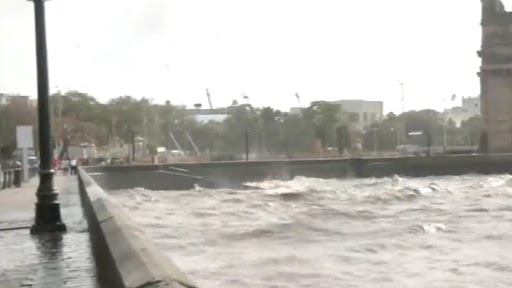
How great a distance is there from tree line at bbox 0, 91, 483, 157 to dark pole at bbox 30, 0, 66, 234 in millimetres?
65510

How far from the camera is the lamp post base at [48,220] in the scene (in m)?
13.3

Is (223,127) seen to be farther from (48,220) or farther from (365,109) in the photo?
(48,220)

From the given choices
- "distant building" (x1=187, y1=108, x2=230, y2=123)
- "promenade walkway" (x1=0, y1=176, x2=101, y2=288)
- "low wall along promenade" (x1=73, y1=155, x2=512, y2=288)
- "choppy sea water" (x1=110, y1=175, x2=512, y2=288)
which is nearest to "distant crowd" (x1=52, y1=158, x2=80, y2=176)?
"low wall along promenade" (x1=73, y1=155, x2=512, y2=288)

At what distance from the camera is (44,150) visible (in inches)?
510

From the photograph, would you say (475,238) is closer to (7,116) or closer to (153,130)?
(7,116)

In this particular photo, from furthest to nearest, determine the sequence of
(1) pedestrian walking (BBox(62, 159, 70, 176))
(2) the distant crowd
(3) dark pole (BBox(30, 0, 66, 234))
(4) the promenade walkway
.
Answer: (1) pedestrian walking (BBox(62, 159, 70, 176)) → (2) the distant crowd → (3) dark pole (BBox(30, 0, 66, 234)) → (4) the promenade walkway

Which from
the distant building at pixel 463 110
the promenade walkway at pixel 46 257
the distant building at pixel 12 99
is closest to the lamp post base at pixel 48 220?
the promenade walkway at pixel 46 257

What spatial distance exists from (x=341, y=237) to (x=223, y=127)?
280ft

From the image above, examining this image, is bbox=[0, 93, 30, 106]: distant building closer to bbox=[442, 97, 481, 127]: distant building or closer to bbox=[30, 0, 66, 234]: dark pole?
bbox=[442, 97, 481, 127]: distant building

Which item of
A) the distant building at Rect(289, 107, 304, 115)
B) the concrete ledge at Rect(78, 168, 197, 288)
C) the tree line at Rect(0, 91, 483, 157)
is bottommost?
the concrete ledge at Rect(78, 168, 197, 288)

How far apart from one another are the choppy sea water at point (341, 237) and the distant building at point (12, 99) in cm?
5750

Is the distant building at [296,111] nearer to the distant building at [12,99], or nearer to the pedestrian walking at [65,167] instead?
the distant building at [12,99]

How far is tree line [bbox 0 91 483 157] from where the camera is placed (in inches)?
3585

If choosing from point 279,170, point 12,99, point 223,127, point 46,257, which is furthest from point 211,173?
point 12,99
